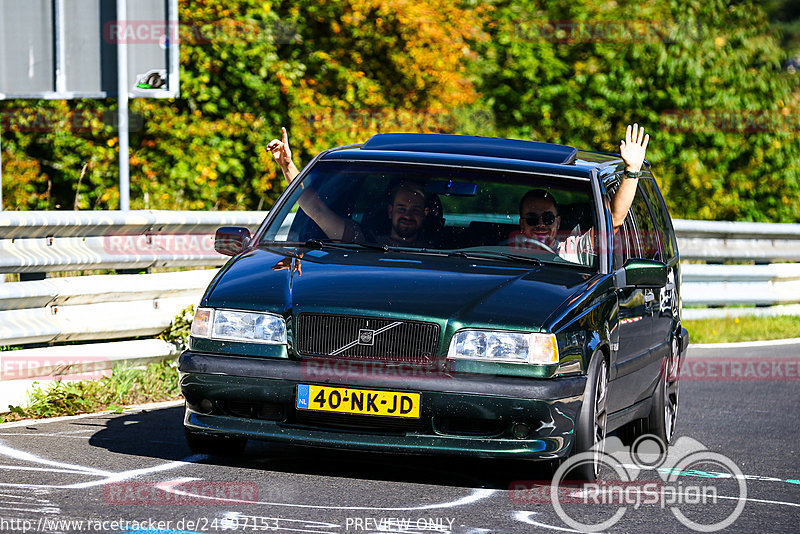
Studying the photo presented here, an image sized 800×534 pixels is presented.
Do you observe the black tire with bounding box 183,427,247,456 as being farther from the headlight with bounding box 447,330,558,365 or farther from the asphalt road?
the headlight with bounding box 447,330,558,365

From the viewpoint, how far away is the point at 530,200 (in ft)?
25.2

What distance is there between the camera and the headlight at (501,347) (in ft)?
21.1

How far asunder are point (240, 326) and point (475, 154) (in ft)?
6.51

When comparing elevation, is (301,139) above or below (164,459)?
above

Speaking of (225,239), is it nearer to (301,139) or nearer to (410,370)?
(410,370)

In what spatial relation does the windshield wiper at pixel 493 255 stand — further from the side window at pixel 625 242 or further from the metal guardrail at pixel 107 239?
the metal guardrail at pixel 107 239

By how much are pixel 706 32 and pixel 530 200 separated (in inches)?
706

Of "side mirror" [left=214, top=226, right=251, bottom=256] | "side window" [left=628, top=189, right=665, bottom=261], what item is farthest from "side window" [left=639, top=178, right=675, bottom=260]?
"side mirror" [left=214, top=226, right=251, bottom=256]

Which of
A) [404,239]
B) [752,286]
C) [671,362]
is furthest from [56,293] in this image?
[752,286]

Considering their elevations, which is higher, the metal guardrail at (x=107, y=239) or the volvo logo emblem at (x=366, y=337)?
the metal guardrail at (x=107, y=239)

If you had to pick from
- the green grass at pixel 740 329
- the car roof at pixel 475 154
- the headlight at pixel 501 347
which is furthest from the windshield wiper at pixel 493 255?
the green grass at pixel 740 329

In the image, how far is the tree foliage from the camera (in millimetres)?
20156

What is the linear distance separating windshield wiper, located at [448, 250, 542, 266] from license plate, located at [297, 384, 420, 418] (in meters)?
1.16

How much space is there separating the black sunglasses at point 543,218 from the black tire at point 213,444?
186cm
